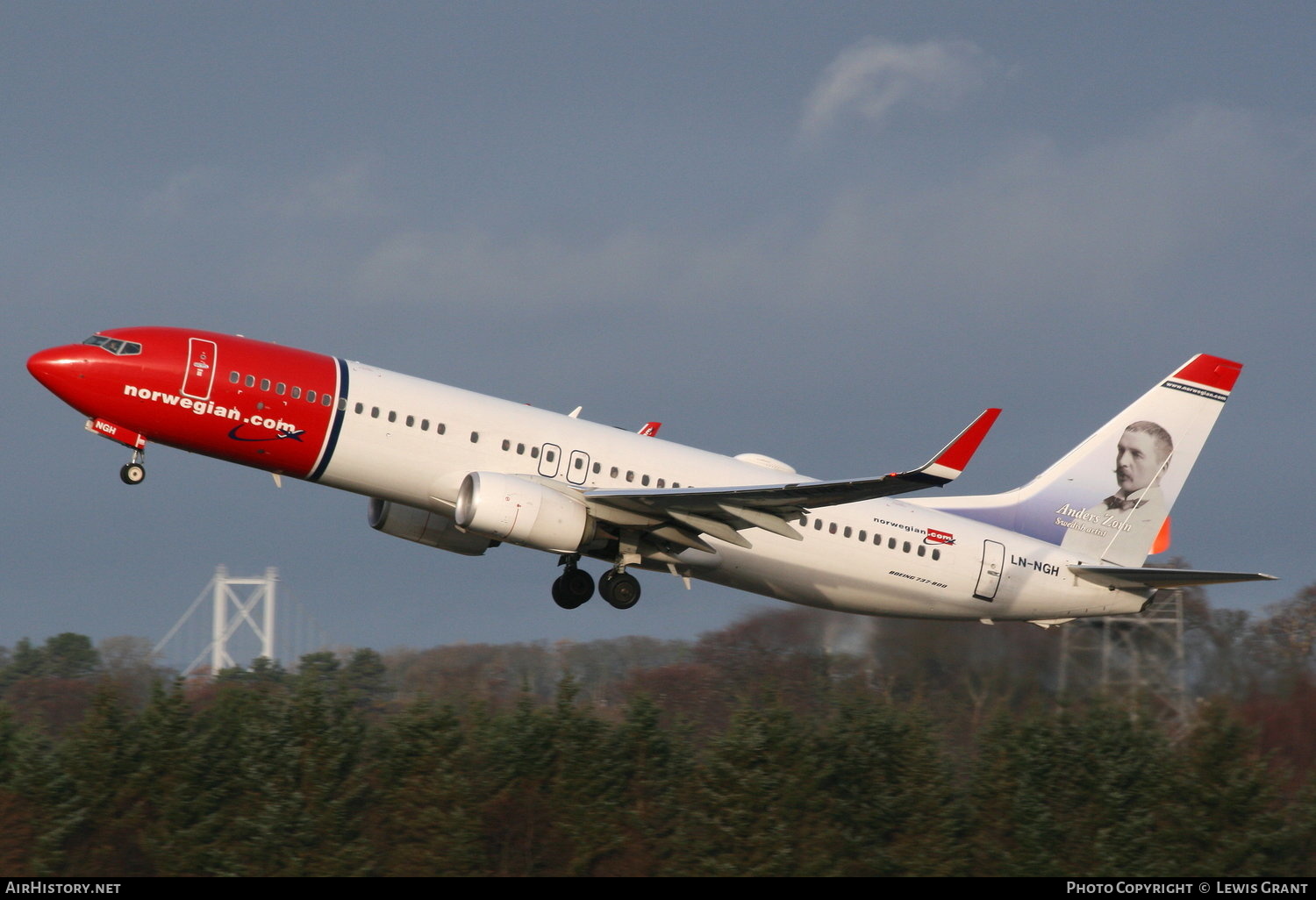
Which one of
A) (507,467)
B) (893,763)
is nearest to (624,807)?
(893,763)

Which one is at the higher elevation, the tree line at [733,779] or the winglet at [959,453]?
the winglet at [959,453]

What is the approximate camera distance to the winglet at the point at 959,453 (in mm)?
27156

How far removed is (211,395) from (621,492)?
8.77m

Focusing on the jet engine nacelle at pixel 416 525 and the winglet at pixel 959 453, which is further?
the jet engine nacelle at pixel 416 525

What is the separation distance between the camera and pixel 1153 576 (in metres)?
35.2

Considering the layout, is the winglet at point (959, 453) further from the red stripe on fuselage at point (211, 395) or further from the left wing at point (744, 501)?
the red stripe on fuselage at point (211, 395)

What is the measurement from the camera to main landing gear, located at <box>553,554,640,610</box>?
33.7m

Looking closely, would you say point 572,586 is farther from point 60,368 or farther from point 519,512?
point 60,368

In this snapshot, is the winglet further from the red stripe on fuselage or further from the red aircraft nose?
the red aircraft nose

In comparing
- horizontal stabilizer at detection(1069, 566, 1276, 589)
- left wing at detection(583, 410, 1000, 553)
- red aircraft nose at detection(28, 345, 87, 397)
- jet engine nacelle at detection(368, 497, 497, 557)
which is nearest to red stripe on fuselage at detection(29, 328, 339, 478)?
red aircraft nose at detection(28, 345, 87, 397)

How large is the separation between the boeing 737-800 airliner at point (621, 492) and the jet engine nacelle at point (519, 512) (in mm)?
42

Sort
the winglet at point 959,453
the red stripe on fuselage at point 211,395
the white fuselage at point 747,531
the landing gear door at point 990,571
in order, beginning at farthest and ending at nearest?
the landing gear door at point 990,571, the white fuselage at point 747,531, the red stripe on fuselage at point 211,395, the winglet at point 959,453

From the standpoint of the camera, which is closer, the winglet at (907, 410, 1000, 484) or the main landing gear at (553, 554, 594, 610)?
the winglet at (907, 410, 1000, 484)

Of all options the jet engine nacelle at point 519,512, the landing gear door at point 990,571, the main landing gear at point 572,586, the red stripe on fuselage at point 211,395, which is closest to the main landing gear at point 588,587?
the main landing gear at point 572,586
